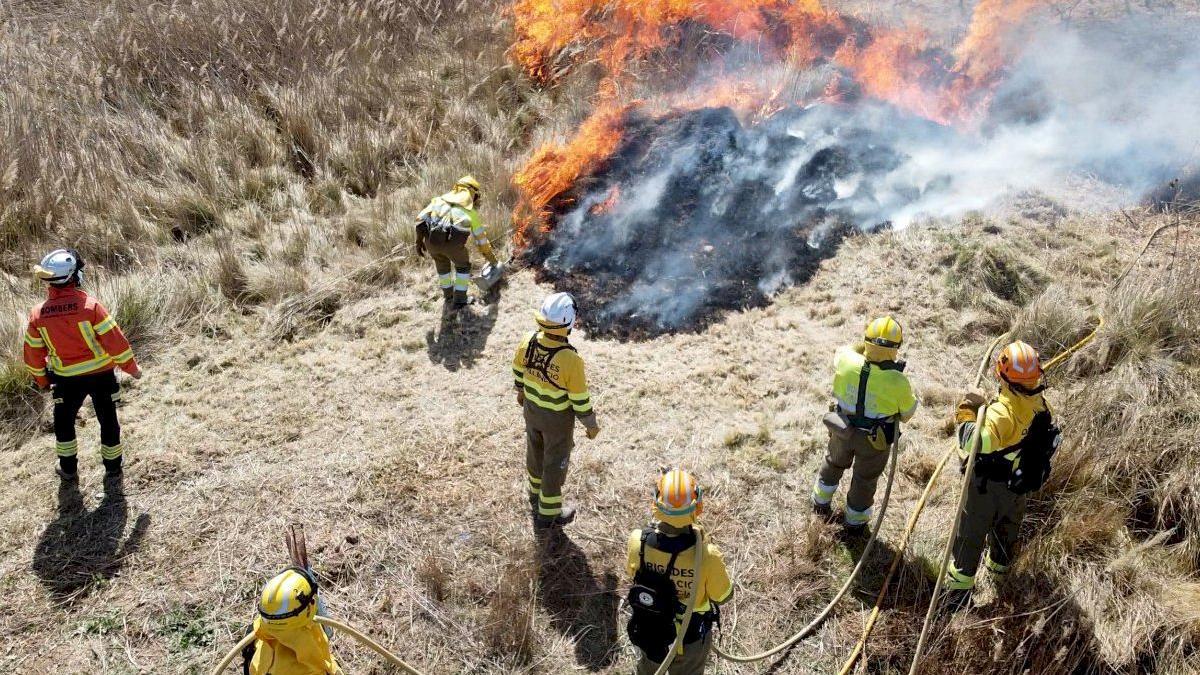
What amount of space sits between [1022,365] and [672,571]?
2.23m

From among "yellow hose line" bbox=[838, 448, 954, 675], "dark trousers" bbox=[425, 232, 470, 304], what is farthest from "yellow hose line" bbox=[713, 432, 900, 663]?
"dark trousers" bbox=[425, 232, 470, 304]

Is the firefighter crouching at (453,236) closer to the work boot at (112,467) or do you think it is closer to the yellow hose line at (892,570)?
the work boot at (112,467)

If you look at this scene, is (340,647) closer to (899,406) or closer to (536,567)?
(536,567)

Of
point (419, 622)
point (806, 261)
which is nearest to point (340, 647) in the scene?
point (419, 622)

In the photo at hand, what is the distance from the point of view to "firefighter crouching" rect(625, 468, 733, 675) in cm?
344

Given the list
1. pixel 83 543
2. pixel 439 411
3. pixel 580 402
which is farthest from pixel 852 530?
pixel 83 543

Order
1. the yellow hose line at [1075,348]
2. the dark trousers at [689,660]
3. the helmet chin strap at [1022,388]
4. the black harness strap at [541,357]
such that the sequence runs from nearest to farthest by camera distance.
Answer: the dark trousers at [689,660], the helmet chin strap at [1022,388], the black harness strap at [541,357], the yellow hose line at [1075,348]

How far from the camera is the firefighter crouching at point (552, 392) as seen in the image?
4707 millimetres

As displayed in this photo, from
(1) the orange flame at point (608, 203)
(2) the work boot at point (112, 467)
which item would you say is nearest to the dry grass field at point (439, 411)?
(2) the work boot at point (112, 467)

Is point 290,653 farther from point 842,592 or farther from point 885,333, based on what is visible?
point 885,333

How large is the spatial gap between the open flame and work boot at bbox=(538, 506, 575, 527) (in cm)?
466

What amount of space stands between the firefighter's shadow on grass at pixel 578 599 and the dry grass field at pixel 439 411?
19mm

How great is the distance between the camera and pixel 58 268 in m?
5.07

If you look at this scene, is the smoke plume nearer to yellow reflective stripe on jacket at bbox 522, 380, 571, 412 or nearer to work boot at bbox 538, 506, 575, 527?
work boot at bbox 538, 506, 575, 527
